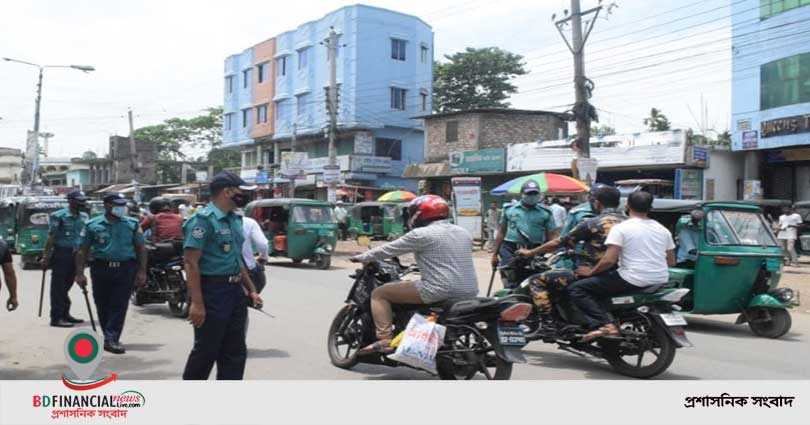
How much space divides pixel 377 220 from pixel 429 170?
6.15 meters

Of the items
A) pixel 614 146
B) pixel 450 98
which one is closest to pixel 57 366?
pixel 614 146

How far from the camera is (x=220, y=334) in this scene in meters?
4.43

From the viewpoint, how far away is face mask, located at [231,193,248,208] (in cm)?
454

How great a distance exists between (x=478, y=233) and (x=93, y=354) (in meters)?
18.5

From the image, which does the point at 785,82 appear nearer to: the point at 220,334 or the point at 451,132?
the point at 451,132

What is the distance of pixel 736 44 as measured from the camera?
78.3ft

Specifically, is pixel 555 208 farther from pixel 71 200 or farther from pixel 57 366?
pixel 57 366

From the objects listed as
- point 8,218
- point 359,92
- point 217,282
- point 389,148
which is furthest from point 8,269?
point 389,148

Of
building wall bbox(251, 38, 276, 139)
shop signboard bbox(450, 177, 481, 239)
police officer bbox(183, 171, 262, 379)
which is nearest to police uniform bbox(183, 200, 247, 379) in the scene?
police officer bbox(183, 171, 262, 379)

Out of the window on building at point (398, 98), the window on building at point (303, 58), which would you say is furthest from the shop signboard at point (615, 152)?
the window on building at point (303, 58)

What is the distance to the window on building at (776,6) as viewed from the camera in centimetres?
2186

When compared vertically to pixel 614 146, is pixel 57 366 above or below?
below

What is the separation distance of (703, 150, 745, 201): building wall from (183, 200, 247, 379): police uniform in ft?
73.4

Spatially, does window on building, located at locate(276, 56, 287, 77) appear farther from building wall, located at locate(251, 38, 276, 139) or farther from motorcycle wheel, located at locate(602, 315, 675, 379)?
motorcycle wheel, located at locate(602, 315, 675, 379)
